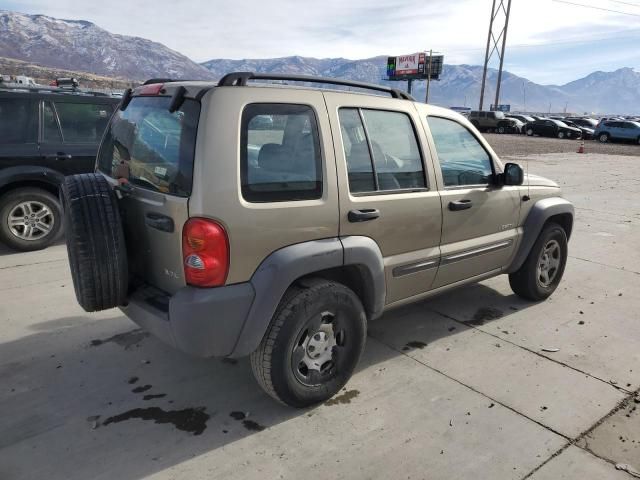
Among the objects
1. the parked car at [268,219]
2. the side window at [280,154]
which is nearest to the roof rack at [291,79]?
the parked car at [268,219]

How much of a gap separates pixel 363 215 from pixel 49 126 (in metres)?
4.77

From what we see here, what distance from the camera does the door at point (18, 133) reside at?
18.2ft

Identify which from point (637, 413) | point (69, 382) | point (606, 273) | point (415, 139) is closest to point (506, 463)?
point (637, 413)

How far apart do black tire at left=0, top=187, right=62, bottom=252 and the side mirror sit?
5045 mm

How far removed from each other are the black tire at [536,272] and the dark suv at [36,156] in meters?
5.14

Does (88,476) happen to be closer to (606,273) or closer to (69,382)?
(69,382)

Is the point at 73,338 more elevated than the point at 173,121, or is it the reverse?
the point at 173,121

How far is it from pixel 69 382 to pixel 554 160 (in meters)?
19.9

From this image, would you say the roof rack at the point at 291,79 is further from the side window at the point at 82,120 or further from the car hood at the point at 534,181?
the side window at the point at 82,120

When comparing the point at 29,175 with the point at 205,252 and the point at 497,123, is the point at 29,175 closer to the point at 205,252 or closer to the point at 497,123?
the point at 205,252

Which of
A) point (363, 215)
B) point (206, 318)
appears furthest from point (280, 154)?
point (206, 318)

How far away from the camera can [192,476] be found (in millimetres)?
2375

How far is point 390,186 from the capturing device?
3131 millimetres

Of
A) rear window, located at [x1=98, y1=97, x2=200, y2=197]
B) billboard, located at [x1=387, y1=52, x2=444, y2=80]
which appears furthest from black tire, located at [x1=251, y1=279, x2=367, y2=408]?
billboard, located at [x1=387, y1=52, x2=444, y2=80]
